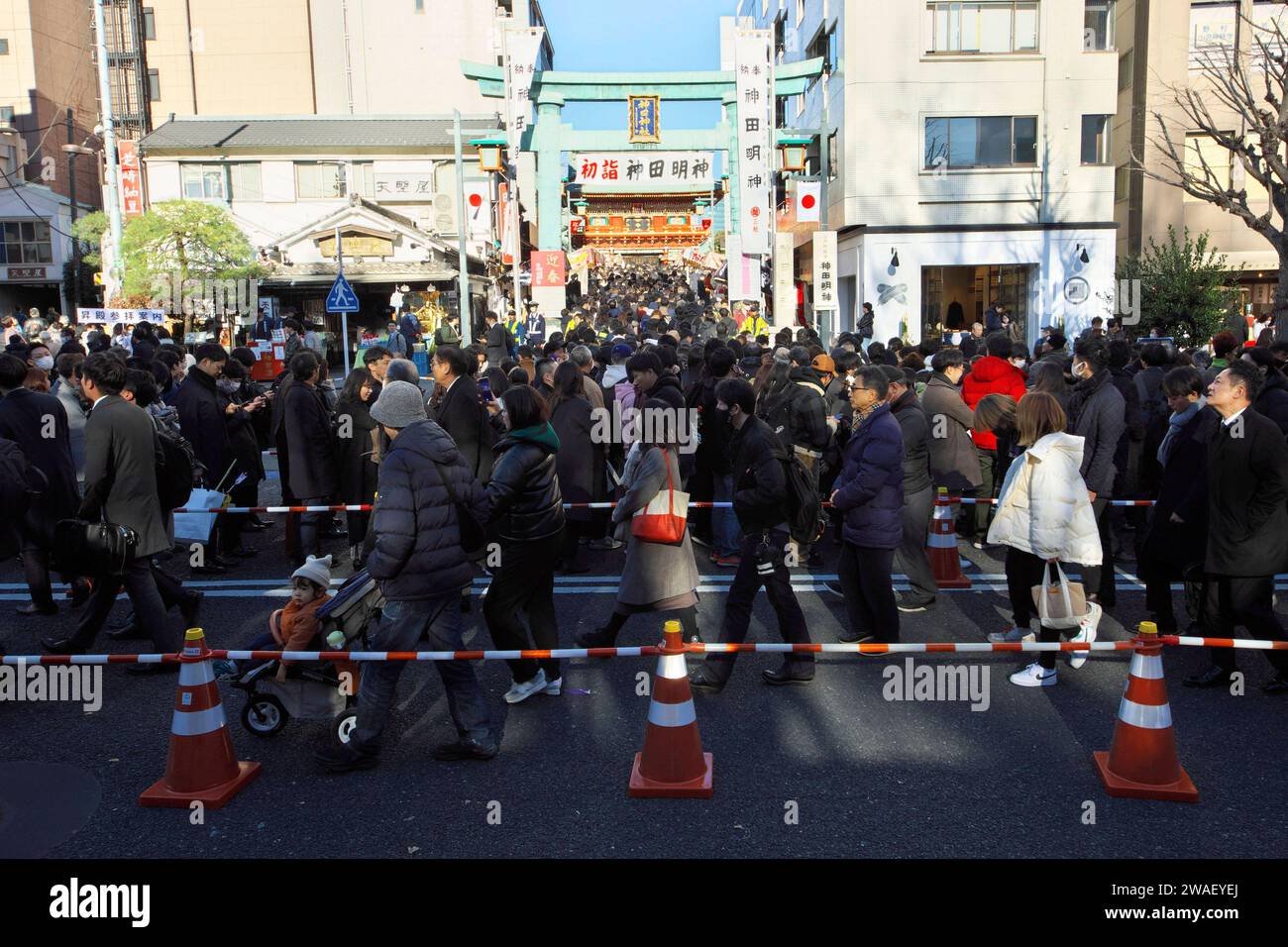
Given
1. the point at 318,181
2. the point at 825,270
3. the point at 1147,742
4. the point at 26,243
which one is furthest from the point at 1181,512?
the point at 26,243

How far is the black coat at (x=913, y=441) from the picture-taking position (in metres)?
7.16

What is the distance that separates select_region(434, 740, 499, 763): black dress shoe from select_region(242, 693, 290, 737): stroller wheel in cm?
93

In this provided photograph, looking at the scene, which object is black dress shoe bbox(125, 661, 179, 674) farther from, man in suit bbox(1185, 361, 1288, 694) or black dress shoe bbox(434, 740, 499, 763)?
man in suit bbox(1185, 361, 1288, 694)

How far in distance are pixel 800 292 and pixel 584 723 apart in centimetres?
3161

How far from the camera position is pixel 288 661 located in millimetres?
5273

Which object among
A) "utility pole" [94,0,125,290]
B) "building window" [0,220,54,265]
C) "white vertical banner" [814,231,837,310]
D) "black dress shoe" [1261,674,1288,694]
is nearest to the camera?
"black dress shoe" [1261,674,1288,694]

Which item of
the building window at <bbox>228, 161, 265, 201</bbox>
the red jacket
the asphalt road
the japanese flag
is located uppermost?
the building window at <bbox>228, 161, 265, 201</bbox>

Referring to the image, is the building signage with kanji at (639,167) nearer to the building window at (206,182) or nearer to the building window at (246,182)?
the building window at (246,182)

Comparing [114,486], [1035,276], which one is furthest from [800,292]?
[114,486]

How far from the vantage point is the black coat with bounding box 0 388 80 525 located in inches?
282

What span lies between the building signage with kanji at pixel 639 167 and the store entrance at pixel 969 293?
7.21 m

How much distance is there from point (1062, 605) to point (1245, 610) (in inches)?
37.5

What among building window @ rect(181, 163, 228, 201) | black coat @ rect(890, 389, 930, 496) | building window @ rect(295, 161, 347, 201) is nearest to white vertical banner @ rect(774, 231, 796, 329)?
building window @ rect(295, 161, 347, 201)

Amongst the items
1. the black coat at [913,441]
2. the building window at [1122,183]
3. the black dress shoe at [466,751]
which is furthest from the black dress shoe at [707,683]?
the building window at [1122,183]
